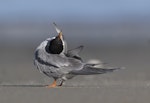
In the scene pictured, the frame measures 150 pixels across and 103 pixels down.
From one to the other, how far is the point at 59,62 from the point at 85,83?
5.34ft

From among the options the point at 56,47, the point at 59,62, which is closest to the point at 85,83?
the point at 56,47

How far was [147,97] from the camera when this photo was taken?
10938 mm

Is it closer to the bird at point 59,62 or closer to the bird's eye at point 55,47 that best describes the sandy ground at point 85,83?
the bird at point 59,62

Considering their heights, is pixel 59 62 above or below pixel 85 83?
above

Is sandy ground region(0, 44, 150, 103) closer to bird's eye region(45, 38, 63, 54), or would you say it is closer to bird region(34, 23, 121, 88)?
bird region(34, 23, 121, 88)

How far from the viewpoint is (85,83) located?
14.0m

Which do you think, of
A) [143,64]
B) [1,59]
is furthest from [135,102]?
[1,59]

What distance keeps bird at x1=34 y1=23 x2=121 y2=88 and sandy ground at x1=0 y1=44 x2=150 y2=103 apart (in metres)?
0.23

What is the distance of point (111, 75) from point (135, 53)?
27.8 feet

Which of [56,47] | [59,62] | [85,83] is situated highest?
[56,47]

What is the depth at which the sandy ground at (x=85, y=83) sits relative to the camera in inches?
430

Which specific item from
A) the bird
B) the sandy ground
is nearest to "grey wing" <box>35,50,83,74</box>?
the bird

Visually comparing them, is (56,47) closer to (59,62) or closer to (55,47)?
(55,47)

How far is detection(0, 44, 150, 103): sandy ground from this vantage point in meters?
10.9
